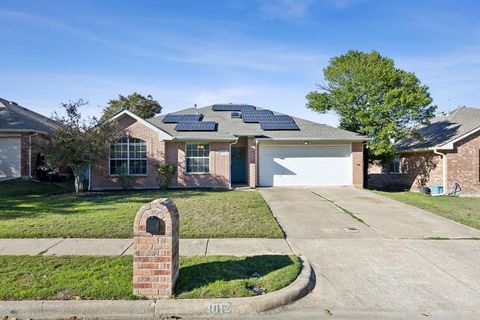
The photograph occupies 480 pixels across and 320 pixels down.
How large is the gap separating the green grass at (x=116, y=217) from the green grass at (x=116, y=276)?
1.65m

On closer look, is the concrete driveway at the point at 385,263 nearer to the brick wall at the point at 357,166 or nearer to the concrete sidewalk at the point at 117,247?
the concrete sidewalk at the point at 117,247

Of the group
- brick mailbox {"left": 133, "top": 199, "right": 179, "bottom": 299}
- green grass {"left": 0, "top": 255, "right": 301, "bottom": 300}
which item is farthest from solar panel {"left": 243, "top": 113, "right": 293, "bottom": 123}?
brick mailbox {"left": 133, "top": 199, "right": 179, "bottom": 299}

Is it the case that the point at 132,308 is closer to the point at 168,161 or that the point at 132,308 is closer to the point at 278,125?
the point at 168,161

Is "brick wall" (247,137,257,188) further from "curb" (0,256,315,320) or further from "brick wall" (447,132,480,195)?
"curb" (0,256,315,320)

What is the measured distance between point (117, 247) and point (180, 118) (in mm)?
13364

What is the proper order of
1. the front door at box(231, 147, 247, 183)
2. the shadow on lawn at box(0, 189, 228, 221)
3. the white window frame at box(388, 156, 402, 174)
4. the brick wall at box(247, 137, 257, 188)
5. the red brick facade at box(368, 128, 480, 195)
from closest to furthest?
1. the shadow on lawn at box(0, 189, 228, 221)
2. the brick wall at box(247, 137, 257, 188)
3. the red brick facade at box(368, 128, 480, 195)
4. the front door at box(231, 147, 247, 183)
5. the white window frame at box(388, 156, 402, 174)

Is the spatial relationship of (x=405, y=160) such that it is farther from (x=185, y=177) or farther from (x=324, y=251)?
(x=324, y=251)

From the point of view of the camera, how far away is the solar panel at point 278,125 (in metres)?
17.7

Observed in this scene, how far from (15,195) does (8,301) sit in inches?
491

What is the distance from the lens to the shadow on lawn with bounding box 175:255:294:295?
443cm

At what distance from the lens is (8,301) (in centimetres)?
387

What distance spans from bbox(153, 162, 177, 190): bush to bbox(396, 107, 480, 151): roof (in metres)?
14.6

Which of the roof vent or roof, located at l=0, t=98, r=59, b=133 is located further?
the roof vent

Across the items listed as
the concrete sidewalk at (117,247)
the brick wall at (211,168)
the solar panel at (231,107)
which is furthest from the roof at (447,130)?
the concrete sidewalk at (117,247)
